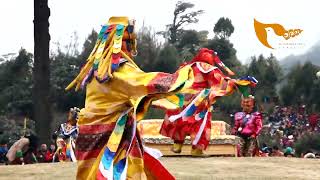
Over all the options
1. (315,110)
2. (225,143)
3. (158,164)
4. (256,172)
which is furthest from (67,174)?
(315,110)

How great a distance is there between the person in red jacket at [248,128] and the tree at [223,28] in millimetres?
26838

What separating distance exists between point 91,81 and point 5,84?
2687 cm

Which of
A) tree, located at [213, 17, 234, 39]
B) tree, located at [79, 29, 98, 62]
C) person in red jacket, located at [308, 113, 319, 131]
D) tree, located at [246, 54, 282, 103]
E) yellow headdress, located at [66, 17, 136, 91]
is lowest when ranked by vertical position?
person in red jacket, located at [308, 113, 319, 131]

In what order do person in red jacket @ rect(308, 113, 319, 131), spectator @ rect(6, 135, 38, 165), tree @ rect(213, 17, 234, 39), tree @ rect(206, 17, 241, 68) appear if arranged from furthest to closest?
tree @ rect(213, 17, 234, 39), tree @ rect(206, 17, 241, 68), person in red jacket @ rect(308, 113, 319, 131), spectator @ rect(6, 135, 38, 165)

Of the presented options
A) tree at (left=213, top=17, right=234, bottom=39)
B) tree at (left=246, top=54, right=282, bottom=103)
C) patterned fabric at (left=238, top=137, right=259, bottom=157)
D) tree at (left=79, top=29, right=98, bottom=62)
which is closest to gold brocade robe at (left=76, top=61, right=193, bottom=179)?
patterned fabric at (left=238, top=137, right=259, bottom=157)

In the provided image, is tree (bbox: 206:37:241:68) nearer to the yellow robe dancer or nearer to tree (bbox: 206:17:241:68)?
tree (bbox: 206:17:241:68)

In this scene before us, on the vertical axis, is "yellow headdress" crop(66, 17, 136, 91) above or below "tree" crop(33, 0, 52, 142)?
above

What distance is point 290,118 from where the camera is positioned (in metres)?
30.8

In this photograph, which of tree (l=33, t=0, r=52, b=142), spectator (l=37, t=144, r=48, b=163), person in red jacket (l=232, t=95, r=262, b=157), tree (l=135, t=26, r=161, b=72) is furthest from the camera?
tree (l=135, t=26, r=161, b=72)

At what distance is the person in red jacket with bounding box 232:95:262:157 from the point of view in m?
14.3

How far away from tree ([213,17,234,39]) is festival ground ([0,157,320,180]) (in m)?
30.2

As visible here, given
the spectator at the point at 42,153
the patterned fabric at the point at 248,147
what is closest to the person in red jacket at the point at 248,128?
the patterned fabric at the point at 248,147

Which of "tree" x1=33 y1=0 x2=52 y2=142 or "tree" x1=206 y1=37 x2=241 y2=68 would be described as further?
"tree" x1=206 y1=37 x2=241 y2=68

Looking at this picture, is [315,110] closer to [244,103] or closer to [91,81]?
[244,103]
